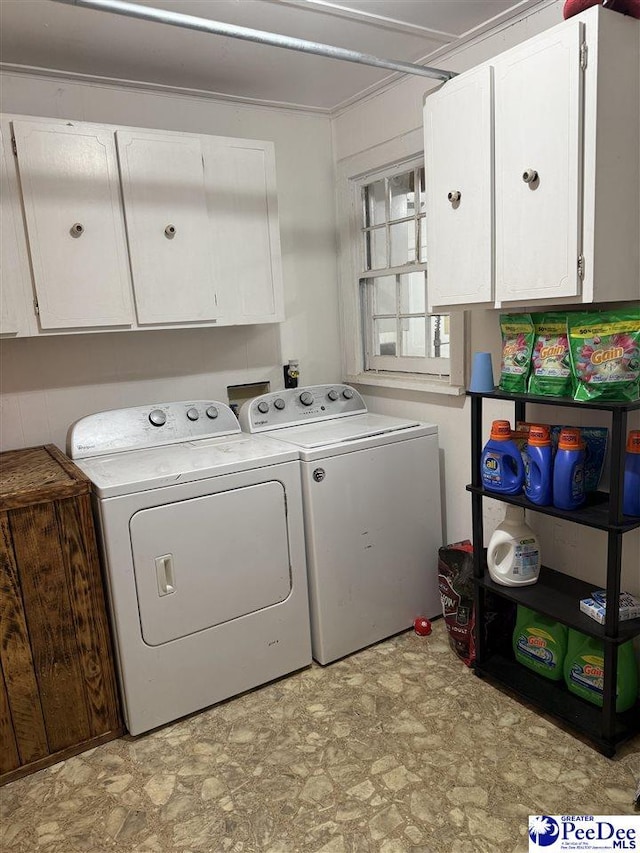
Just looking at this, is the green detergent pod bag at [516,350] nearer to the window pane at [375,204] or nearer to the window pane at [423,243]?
the window pane at [423,243]

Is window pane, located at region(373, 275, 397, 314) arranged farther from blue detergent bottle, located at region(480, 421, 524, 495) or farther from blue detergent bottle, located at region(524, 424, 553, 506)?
blue detergent bottle, located at region(524, 424, 553, 506)

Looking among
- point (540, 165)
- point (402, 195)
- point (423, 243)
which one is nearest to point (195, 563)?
point (540, 165)

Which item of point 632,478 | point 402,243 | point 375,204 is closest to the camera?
point 632,478

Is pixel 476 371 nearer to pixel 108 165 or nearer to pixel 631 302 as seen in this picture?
pixel 631 302

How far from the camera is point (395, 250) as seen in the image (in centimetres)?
311

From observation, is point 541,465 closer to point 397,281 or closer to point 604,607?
point 604,607

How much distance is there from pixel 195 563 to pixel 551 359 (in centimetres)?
142

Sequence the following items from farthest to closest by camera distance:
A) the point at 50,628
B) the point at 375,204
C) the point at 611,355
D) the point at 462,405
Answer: the point at 375,204
the point at 462,405
the point at 50,628
the point at 611,355

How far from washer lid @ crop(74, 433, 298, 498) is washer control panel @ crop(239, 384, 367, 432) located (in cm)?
22

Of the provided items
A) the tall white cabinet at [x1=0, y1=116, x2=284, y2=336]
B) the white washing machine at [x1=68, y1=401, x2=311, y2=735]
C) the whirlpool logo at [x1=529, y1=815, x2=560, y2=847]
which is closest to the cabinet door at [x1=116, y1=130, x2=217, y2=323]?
the tall white cabinet at [x1=0, y1=116, x2=284, y2=336]

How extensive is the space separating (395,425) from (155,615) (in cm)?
130

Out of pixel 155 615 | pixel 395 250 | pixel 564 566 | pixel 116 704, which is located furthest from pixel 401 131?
pixel 116 704

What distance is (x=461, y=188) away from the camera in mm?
2074

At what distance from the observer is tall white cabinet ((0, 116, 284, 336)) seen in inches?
87.3
